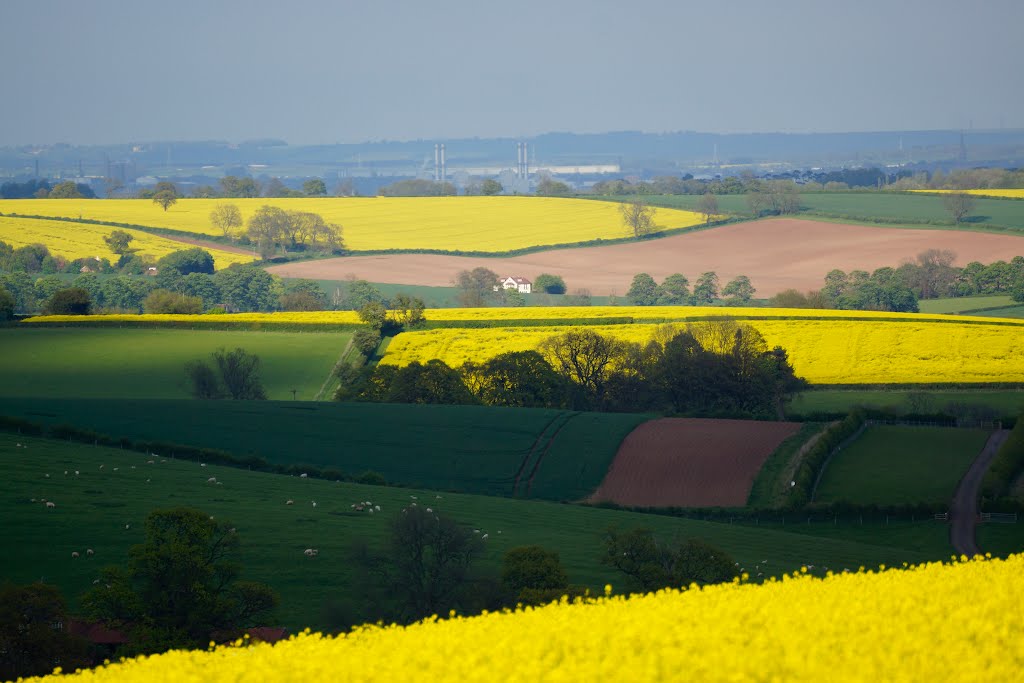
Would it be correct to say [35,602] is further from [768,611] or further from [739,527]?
A: [739,527]

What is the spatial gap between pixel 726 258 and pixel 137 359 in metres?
88.0

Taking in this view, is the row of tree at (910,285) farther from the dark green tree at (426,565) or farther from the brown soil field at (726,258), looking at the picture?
the dark green tree at (426,565)

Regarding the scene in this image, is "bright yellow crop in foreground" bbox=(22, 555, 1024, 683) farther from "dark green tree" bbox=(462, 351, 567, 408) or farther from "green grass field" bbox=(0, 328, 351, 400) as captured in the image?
"green grass field" bbox=(0, 328, 351, 400)

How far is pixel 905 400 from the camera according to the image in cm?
8081

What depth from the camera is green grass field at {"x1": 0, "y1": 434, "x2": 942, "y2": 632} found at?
40062 millimetres

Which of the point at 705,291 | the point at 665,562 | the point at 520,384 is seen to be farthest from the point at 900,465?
the point at 705,291

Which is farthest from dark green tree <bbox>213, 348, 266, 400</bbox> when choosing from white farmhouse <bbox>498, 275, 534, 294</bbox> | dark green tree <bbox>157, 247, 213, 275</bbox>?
dark green tree <bbox>157, 247, 213, 275</bbox>

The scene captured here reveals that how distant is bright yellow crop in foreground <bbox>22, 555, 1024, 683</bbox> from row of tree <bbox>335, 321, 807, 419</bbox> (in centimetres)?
6017

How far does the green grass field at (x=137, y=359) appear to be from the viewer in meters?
87.3

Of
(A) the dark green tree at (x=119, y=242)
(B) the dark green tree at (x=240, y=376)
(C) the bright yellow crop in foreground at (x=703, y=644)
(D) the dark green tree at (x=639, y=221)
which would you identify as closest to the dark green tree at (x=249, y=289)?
(A) the dark green tree at (x=119, y=242)

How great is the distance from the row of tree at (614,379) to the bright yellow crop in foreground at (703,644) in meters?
60.2

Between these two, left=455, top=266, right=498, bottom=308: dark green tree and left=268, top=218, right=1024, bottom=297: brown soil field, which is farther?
left=268, top=218, right=1024, bottom=297: brown soil field

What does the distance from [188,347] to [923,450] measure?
56709mm

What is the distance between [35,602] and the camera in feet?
94.7
